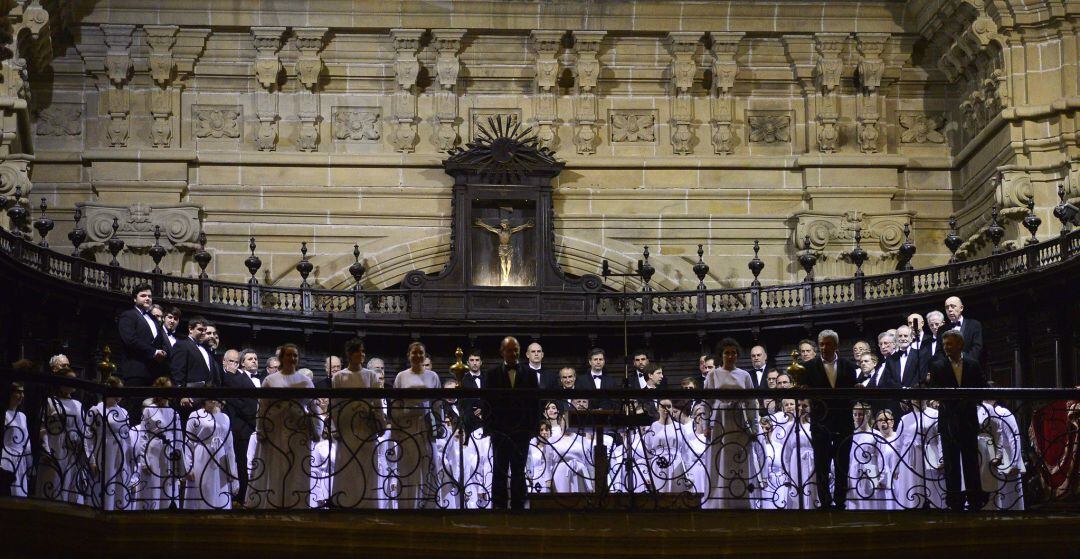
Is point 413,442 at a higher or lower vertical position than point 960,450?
higher

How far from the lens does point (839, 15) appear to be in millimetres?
21062

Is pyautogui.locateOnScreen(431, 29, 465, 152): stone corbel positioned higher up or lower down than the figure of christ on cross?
higher up

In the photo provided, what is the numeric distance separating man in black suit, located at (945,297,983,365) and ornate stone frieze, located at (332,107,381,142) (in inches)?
369

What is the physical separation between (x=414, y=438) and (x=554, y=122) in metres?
11.1

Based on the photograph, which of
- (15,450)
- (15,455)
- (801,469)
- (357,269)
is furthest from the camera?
(357,269)

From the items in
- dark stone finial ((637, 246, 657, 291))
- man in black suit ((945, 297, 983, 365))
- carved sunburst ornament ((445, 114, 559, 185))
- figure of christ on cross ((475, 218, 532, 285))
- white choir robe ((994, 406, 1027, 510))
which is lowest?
white choir robe ((994, 406, 1027, 510))

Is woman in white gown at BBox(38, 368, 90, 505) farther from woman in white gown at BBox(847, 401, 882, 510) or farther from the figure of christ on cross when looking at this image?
Answer: the figure of christ on cross

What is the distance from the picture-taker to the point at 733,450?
1149 centimetres

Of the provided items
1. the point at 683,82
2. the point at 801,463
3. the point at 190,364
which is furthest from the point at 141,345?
the point at 683,82

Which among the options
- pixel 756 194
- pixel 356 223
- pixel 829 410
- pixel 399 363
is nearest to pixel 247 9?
pixel 356 223

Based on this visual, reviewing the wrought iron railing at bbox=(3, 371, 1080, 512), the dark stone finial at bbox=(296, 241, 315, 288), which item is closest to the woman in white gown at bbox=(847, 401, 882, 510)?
Result: the wrought iron railing at bbox=(3, 371, 1080, 512)

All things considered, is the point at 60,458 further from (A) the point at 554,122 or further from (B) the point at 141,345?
(A) the point at 554,122

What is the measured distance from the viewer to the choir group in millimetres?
10102

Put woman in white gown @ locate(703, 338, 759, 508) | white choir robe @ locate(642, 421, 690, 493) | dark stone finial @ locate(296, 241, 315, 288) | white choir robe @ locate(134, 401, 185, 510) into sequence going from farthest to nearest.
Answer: dark stone finial @ locate(296, 241, 315, 288)
woman in white gown @ locate(703, 338, 759, 508)
white choir robe @ locate(642, 421, 690, 493)
white choir robe @ locate(134, 401, 185, 510)
